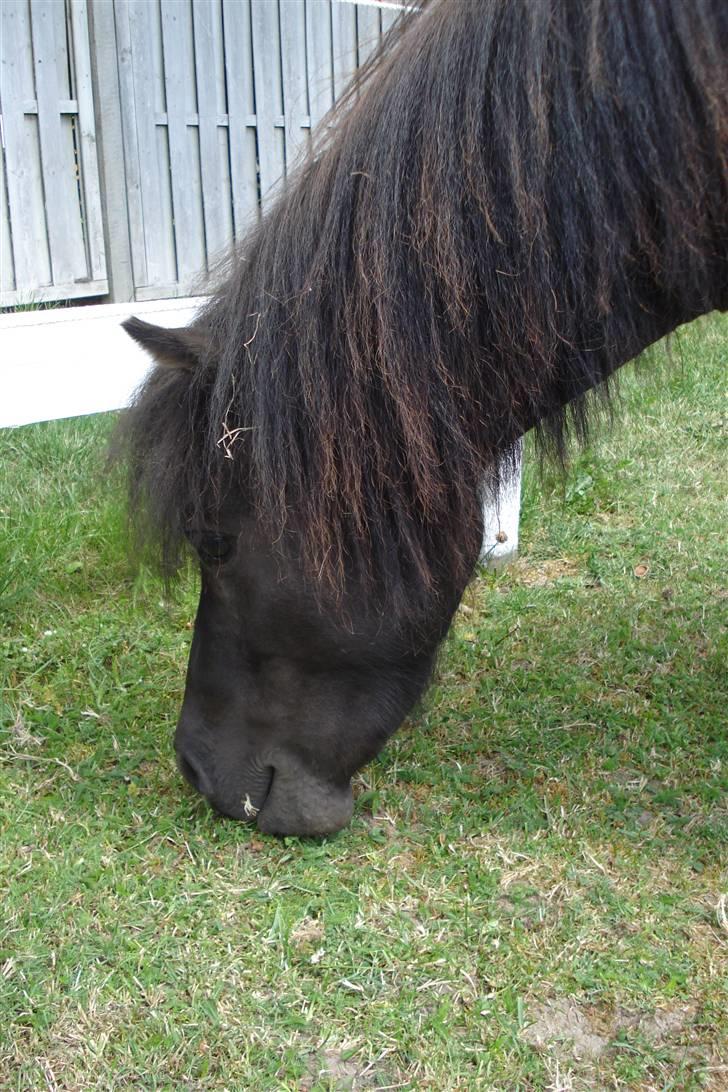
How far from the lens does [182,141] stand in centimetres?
720

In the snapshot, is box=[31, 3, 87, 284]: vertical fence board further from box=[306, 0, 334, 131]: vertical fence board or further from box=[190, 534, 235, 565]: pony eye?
box=[190, 534, 235, 565]: pony eye

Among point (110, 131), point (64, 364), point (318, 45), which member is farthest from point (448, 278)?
point (318, 45)

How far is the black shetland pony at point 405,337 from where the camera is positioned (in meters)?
1.89

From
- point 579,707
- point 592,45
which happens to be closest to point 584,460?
point 579,707

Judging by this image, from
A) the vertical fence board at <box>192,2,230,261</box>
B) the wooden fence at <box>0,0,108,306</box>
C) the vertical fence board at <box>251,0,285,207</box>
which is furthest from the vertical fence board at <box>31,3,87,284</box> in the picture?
the vertical fence board at <box>251,0,285,207</box>

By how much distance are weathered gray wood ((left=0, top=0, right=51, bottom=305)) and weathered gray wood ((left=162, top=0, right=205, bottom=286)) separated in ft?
3.00

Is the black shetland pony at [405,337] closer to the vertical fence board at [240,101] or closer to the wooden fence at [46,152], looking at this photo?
the wooden fence at [46,152]

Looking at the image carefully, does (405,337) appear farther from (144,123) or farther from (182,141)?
(182,141)

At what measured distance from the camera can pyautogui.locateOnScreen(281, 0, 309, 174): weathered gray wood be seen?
296 inches

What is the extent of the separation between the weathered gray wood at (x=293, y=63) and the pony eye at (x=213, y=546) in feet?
18.8

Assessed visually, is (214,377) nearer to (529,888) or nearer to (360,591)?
(360,591)

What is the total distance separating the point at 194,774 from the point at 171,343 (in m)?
1.10

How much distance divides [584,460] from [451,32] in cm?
327

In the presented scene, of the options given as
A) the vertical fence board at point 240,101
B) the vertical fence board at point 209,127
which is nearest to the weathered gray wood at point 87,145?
the vertical fence board at point 209,127
